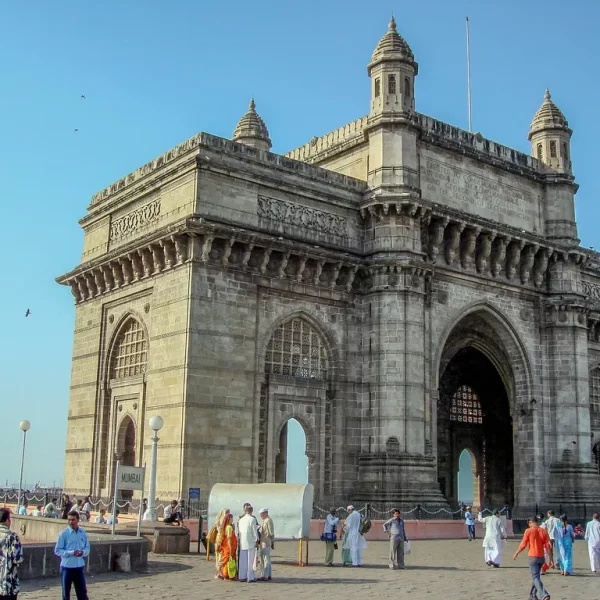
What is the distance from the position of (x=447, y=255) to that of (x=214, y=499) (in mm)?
15034

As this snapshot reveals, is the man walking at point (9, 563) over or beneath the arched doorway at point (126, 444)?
beneath

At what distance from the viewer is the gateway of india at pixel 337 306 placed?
24406 millimetres

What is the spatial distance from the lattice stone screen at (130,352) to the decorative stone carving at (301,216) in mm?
5565

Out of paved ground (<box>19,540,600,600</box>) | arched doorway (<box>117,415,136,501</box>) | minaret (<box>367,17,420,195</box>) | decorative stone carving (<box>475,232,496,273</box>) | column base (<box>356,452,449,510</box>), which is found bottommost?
paved ground (<box>19,540,600,600</box>)

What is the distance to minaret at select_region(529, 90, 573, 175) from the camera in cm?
3400

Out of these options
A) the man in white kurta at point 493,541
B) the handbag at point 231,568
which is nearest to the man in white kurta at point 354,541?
the man in white kurta at point 493,541

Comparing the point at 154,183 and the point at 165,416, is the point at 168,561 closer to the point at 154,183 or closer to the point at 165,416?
the point at 165,416

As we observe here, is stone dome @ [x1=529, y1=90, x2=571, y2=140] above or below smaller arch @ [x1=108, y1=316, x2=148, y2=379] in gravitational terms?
above

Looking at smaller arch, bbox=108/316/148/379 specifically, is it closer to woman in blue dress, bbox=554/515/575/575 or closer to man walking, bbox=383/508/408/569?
man walking, bbox=383/508/408/569

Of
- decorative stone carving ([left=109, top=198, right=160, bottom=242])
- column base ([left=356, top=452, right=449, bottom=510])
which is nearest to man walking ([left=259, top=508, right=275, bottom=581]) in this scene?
column base ([left=356, top=452, right=449, bottom=510])

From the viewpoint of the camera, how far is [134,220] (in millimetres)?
27734

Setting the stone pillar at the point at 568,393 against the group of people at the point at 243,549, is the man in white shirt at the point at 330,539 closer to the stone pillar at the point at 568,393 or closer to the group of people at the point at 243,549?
the group of people at the point at 243,549

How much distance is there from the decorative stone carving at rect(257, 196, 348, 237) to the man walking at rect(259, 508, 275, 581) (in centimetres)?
1205

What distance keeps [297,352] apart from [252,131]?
1245cm
